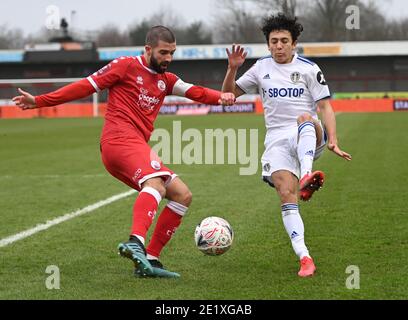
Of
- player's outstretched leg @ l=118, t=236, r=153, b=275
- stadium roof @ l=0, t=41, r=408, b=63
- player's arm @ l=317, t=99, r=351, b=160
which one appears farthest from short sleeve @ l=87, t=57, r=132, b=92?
stadium roof @ l=0, t=41, r=408, b=63

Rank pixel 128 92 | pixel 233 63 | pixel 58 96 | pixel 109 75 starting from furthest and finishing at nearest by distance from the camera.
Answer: pixel 233 63 < pixel 128 92 < pixel 109 75 < pixel 58 96

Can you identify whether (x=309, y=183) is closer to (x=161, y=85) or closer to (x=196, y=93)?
(x=196, y=93)

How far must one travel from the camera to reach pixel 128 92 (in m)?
6.55

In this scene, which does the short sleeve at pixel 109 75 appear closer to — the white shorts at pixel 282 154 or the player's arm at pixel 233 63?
the player's arm at pixel 233 63

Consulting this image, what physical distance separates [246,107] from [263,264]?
4413cm

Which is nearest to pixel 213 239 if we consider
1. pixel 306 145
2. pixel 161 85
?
pixel 306 145

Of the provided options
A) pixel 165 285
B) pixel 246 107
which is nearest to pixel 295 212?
pixel 165 285

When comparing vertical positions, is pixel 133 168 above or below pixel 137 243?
above

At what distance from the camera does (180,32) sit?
7894 cm

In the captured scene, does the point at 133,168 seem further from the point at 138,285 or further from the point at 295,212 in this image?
the point at 295,212

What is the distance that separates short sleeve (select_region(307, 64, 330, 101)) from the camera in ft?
21.7

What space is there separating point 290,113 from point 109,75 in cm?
159

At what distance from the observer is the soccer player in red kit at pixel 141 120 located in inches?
248

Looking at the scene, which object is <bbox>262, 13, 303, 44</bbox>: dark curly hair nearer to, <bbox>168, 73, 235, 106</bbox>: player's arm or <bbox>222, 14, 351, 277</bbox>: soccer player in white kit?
<bbox>222, 14, 351, 277</bbox>: soccer player in white kit
